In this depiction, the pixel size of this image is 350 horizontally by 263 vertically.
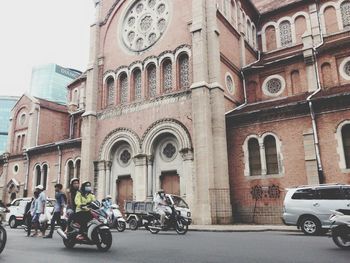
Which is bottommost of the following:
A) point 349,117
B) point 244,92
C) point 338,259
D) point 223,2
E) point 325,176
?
point 338,259

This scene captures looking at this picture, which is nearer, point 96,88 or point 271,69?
point 271,69

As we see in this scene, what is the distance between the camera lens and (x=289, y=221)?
43.1ft

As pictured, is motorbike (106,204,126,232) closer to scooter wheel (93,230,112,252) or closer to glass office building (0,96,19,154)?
scooter wheel (93,230,112,252)

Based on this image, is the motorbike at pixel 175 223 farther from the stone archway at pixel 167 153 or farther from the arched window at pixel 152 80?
the arched window at pixel 152 80

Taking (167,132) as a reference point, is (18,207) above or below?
below

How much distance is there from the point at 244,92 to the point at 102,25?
13.0 meters

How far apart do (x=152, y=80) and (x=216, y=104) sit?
19.9 feet

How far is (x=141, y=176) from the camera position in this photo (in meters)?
21.8

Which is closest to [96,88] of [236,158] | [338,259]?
[236,158]

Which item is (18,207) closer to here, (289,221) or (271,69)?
(289,221)

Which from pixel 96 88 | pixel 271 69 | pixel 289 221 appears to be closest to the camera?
pixel 289 221

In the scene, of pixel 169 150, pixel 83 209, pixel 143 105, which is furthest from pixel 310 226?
pixel 143 105

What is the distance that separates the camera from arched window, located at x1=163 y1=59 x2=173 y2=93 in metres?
22.6

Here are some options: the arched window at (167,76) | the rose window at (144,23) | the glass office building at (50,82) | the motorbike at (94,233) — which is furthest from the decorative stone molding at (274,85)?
the glass office building at (50,82)
